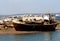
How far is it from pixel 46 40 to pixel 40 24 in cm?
1834

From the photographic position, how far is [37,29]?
64.2 metres

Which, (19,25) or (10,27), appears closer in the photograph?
(19,25)

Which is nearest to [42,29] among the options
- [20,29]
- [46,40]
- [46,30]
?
[46,30]

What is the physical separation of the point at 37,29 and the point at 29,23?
322cm

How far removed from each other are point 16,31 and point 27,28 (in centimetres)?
291

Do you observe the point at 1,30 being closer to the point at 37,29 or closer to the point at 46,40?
the point at 37,29

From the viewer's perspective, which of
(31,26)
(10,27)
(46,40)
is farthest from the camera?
(10,27)

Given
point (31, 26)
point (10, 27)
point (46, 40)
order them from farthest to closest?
point (10, 27) → point (31, 26) → point (46, 40)

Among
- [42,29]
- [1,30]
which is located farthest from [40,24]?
[1,30]

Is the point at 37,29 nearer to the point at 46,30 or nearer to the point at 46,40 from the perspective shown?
the point at 46,30

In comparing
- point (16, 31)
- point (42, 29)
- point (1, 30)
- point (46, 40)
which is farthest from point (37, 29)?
point (46, 40)

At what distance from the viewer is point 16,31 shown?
6450cm

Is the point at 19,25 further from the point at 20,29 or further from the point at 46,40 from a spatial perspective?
the point at 46,40

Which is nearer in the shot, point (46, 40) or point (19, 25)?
point (46, 40)
